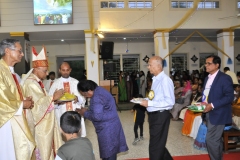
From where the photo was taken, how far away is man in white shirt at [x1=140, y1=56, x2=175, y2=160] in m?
2.94

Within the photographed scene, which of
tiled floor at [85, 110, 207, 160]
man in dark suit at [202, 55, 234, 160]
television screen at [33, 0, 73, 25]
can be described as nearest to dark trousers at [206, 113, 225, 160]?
man in dark suit at [202, 55, 234, 160]

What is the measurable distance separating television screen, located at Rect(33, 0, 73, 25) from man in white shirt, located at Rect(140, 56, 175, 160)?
666cm

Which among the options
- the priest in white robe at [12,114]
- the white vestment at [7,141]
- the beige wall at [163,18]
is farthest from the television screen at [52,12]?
the white vestment at [7,141]

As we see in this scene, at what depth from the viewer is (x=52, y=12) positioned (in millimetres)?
8922

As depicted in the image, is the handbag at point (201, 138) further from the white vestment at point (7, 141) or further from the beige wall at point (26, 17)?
the beige wall at point (26, 17)

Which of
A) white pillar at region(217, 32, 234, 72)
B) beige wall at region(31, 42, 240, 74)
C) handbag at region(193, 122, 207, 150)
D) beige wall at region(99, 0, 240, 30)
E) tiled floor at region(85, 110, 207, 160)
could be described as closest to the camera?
tiled floor at region(85, 110, 207, 160)

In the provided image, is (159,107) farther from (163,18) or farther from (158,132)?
(163,18)

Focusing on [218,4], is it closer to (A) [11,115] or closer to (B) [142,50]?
(B) [142,50]

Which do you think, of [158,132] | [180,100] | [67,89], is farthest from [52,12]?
[158,132]

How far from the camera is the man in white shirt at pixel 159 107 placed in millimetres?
2938

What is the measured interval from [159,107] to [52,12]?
7094 mm

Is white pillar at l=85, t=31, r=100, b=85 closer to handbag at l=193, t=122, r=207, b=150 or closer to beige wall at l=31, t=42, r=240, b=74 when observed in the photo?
beige wall at l=31, t=42, r=240, b=74

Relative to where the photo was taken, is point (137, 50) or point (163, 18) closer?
point (163, 18)

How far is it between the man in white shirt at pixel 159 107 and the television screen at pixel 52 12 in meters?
6.66
